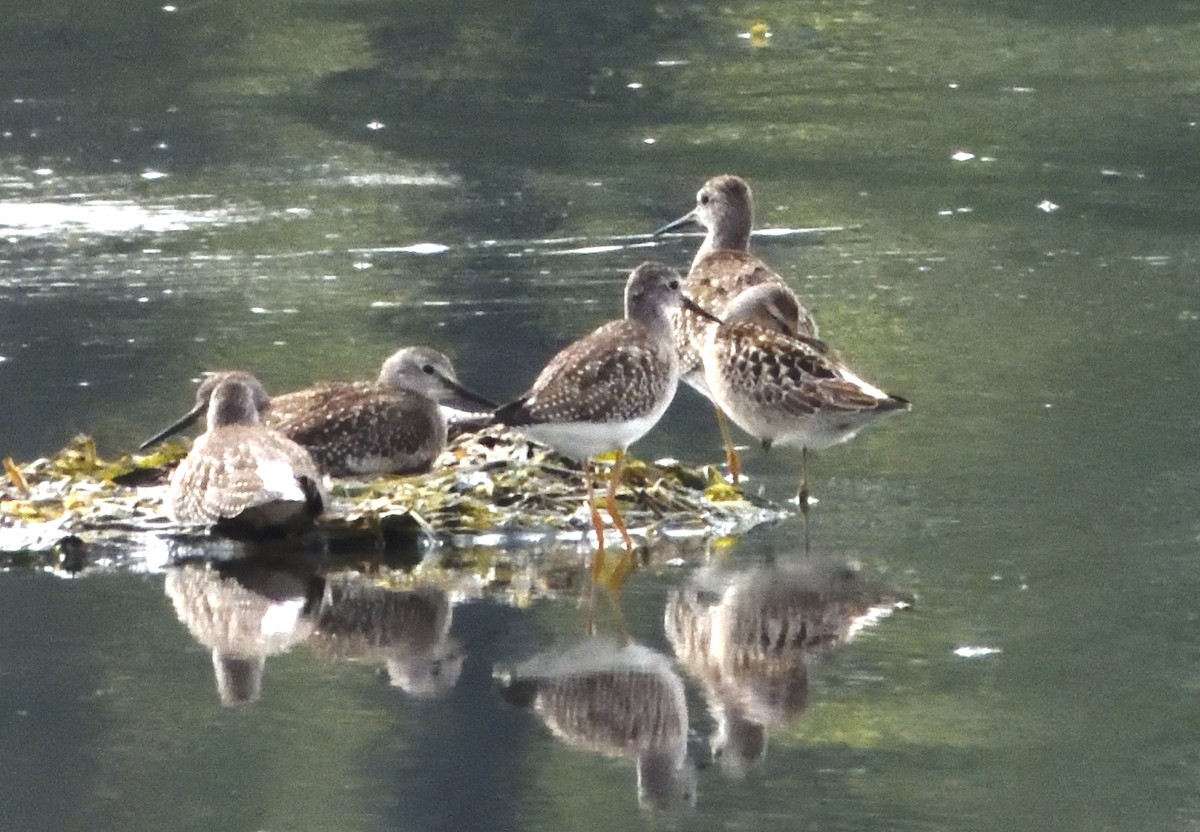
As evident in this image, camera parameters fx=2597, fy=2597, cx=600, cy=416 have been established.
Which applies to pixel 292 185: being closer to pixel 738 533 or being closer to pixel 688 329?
pixel 688 329

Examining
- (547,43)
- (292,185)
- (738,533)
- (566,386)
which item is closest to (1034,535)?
(738,533)

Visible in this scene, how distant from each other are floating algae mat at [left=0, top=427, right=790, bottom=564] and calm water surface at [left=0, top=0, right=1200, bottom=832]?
0.94 feet

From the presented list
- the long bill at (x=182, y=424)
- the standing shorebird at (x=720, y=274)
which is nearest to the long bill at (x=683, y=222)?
the standing shorebird at (x=720, y=274)

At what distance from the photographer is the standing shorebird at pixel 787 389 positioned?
9773 millimetres

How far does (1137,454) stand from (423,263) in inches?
201

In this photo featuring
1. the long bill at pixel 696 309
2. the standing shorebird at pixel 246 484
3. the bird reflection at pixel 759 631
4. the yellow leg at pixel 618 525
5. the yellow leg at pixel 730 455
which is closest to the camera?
the bird reflection at pixel 759 631

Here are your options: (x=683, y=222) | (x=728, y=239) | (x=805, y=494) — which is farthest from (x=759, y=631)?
(x=683, y=222)

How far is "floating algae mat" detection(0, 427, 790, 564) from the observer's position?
29.9ft

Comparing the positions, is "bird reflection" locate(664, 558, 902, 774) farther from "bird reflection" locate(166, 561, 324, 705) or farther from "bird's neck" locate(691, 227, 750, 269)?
"bird's neck" locate(691, 227, 750, 269)

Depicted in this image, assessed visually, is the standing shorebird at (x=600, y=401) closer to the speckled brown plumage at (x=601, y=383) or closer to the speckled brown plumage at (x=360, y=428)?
the speckled brown plumage at (x=601, y=383)

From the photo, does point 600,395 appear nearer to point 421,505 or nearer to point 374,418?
point 421,505

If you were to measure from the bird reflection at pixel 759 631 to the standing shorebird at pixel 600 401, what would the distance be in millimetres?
536

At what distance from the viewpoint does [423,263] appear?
13984 millimetres

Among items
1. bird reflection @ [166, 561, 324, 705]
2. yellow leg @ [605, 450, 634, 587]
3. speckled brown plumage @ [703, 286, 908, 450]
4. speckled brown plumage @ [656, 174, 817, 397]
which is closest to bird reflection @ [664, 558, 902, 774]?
yellow leg @ [605, 450, 634, 587]
